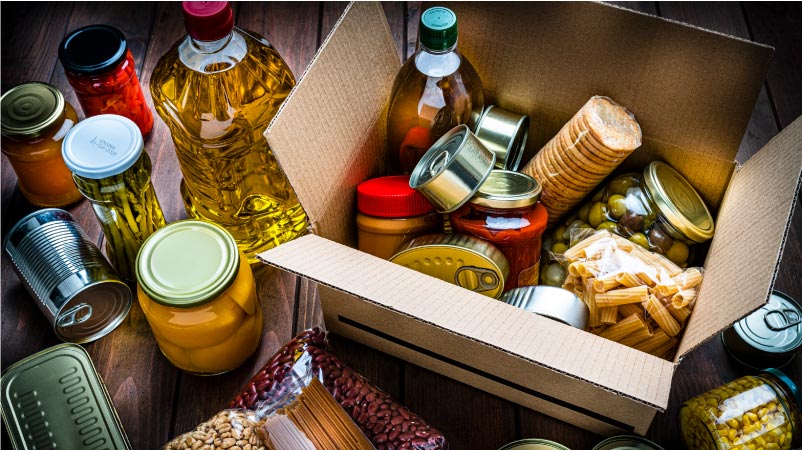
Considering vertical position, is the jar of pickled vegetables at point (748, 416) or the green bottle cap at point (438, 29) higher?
the green bottle cap at point (438, 29)

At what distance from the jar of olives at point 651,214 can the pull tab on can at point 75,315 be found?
0.71 m

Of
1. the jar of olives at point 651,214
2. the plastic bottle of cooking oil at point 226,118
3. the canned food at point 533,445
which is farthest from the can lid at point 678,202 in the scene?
the plastic bottle of cooking oil at point 226,118

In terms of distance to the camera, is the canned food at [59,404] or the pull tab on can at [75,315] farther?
the pull tab on can at [75,315]

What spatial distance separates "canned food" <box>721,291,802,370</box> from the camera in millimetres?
1065

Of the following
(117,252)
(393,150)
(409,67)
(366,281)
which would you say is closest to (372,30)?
(409,67)

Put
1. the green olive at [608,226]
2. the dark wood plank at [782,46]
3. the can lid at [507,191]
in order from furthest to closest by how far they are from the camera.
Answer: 1. the dark wood plank at [782,46]
2. the green olive at [608,226]
3. the can lid at [507,191]

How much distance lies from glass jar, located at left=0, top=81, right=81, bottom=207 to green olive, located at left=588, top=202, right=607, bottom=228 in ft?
2.77

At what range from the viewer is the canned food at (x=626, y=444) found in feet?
3.11

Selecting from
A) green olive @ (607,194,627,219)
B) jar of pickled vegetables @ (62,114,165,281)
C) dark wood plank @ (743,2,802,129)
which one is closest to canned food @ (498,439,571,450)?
green olive @ (607,194,627,219)

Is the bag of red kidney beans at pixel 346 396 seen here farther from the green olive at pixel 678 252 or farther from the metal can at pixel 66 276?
the green olive at pixel 678 252

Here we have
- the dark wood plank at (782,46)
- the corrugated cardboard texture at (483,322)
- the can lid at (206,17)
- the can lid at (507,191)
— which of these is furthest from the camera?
the dark wood plank at (782,46)

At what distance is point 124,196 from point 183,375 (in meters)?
0.28

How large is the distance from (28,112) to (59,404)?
0.46 m

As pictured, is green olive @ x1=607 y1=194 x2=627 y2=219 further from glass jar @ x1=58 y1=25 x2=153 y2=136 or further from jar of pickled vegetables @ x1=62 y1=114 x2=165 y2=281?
glass jar @ x1=58 y1=25 x2=153 y2=136
